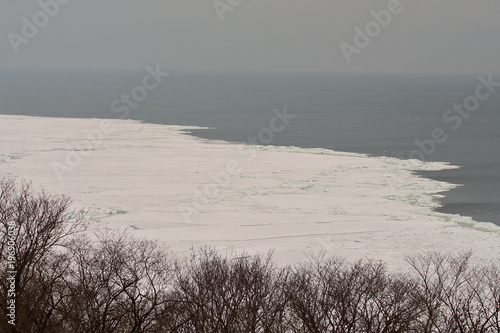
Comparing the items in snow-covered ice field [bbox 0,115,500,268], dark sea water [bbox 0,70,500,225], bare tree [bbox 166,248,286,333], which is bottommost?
bare tree [bbox 166,248,286,333]

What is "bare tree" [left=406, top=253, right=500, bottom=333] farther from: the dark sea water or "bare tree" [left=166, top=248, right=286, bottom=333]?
the dark sea water

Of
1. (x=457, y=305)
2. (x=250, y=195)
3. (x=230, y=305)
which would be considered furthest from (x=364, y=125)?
(x=230, y=305)

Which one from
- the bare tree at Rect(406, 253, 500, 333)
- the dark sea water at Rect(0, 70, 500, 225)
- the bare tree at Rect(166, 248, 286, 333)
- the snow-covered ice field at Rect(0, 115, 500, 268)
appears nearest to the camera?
the bare tree at Rect(166, 248, 286, 333)

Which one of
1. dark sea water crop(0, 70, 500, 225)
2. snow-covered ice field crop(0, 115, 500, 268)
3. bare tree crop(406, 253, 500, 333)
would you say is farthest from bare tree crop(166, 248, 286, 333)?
dark sea water crop(0, 70, 500, 225)

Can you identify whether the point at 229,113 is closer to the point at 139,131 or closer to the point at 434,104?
the point at 139,131

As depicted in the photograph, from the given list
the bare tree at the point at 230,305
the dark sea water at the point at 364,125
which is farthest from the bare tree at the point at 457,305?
the dark sea water at the point at 364,125

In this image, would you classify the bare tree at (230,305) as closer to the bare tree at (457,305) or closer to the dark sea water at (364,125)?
the bare tree at (457,305)

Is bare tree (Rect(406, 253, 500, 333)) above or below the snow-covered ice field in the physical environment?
below

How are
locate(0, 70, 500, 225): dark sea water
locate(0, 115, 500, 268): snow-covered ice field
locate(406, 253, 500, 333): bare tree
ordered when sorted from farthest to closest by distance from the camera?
locate(0, 70, 500, 225): dark sea water, locate(0, 115, 500, 268): snow-covered ice field, locate(406, 253, 500, 333): bare tree
